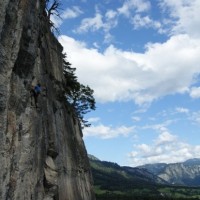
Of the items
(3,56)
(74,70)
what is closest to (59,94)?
(74,70)

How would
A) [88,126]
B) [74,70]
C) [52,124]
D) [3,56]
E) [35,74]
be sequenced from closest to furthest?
1. [3,56]
2. [35,74]
3. [52,124]
4. [74,70]
5. [88,126]

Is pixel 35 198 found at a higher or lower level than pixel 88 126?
lower

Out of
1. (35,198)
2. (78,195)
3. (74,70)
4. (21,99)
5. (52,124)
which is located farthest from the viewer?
(74,70)

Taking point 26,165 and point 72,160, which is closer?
point 26,165

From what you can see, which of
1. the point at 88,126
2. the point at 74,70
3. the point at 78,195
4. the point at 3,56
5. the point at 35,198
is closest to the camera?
the point at 3,56

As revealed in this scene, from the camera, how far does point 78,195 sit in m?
46.0

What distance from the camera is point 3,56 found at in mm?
20828

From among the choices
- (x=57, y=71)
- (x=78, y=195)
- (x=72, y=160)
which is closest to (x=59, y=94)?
(x=57, y=71)

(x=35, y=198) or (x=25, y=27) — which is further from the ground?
(x=25, y=27)

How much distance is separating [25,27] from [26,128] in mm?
6934

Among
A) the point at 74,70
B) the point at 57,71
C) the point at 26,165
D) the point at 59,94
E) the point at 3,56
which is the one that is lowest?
the point at 26,165

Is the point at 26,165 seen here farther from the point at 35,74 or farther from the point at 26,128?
the point at 35,74

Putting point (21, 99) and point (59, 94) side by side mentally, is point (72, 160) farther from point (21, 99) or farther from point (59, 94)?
point (21, 99)

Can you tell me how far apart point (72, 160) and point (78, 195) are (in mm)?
4448
